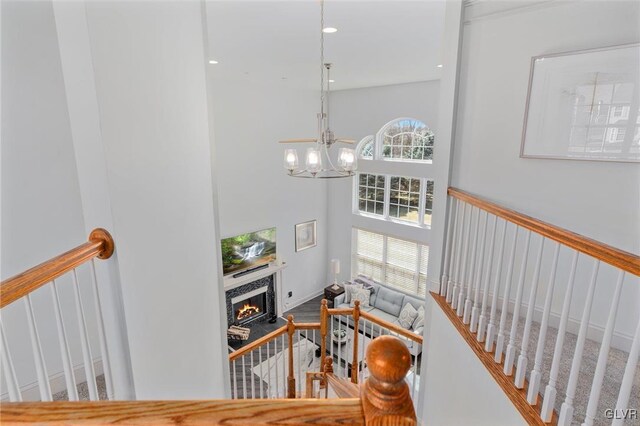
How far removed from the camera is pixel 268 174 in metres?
8.05

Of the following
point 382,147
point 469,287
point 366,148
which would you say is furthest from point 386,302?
point 469,287

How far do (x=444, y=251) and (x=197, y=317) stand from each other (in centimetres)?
192

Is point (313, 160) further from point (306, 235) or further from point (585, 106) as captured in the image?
point (306, 235)

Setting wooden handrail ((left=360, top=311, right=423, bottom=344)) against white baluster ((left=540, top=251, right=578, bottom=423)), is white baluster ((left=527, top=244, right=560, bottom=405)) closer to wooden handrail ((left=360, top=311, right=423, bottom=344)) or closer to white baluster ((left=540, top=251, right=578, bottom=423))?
white baluster ((left=540, top=251, right=578, bottom=423))

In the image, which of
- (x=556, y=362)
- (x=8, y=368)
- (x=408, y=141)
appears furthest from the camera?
(x=408, y=141)

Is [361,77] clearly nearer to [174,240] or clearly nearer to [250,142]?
[250,142]

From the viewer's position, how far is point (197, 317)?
2.14 metres

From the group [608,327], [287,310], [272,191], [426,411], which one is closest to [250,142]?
[272,191]

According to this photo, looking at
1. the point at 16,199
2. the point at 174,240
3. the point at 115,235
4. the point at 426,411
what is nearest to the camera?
the point at 115,235

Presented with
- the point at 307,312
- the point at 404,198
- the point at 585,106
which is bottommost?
the point at 307,312

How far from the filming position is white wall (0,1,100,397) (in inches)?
80.1

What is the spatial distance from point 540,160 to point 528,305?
115 cm

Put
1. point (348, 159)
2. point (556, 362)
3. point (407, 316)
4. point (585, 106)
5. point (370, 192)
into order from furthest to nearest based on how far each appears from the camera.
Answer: point (370, 192)
point (407, 316)
point (348, 159)
point (585, 106)
point (556, 362)

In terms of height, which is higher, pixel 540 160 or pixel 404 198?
pixel 540 160
